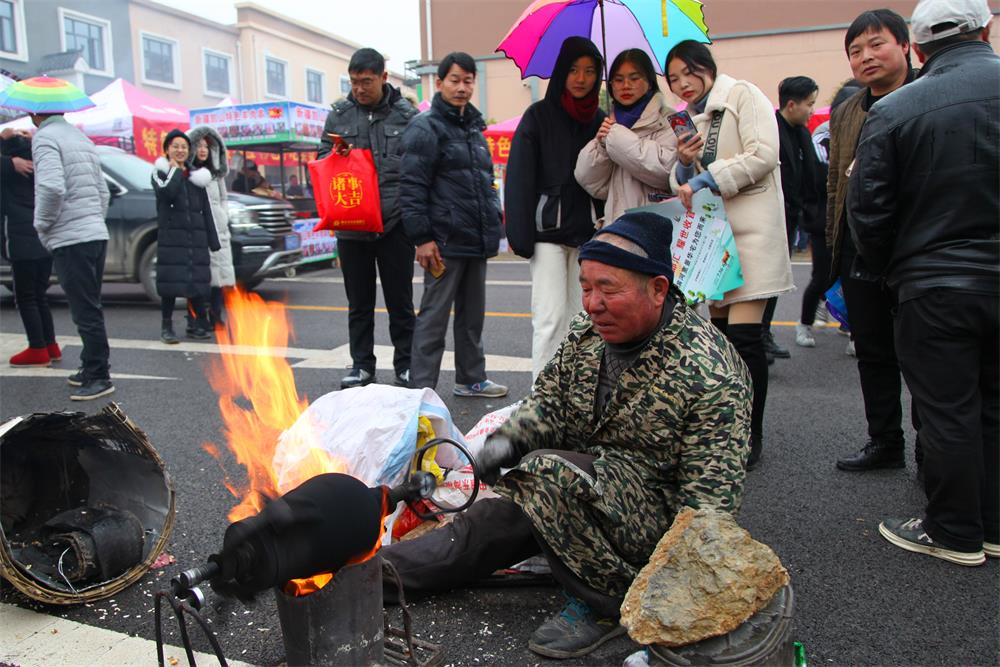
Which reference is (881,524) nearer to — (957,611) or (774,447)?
(957,611)

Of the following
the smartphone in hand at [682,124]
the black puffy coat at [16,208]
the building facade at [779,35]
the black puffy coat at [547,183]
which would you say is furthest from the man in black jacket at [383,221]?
the building facade at [779,35]

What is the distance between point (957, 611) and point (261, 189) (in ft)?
45.5

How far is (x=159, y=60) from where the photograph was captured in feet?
107

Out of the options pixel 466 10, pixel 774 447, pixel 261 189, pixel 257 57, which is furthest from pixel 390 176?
pixel 257 57

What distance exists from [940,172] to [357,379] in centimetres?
395

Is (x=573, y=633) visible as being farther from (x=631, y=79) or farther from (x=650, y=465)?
(x=631, y=79)

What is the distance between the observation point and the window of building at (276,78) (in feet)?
121

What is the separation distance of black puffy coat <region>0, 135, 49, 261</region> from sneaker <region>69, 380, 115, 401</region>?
136cm

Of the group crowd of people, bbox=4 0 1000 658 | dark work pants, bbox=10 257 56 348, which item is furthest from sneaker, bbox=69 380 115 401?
dark work pants, bbox=10 257 56 348

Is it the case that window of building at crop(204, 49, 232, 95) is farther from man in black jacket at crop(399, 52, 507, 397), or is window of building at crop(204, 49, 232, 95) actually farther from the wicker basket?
the wicker basket

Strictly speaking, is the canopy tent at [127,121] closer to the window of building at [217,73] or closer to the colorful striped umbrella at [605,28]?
the colorful striped umbrella at [605,28]

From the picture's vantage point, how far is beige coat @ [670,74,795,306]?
143 inches

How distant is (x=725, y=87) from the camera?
3.77 meters

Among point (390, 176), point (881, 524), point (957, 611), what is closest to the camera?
point (957, 611)
